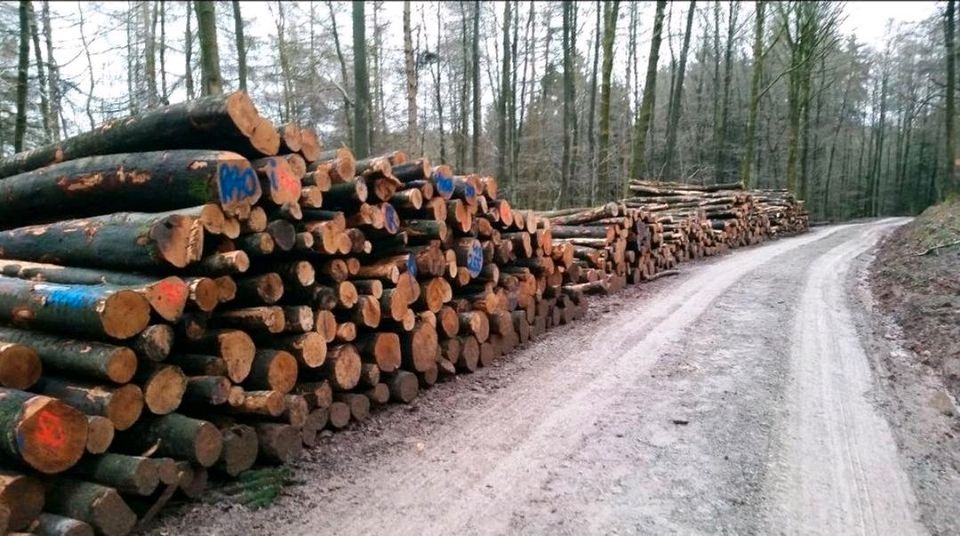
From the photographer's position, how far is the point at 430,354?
5453mm

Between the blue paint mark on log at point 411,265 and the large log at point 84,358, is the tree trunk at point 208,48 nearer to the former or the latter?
the blue paint mark on log at point 411,265

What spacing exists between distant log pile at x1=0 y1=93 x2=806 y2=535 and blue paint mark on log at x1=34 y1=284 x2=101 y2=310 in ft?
0.04

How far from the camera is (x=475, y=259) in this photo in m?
6.20

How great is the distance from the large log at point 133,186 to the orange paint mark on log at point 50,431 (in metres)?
1.57

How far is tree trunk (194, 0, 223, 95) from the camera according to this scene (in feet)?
29.8

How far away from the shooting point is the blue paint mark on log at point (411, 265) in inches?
208

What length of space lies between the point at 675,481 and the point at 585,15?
89.8 feet

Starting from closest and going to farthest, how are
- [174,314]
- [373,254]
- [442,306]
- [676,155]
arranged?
1. [174,314]
2. [373,254]
3. [442,306]
4. [676,155]

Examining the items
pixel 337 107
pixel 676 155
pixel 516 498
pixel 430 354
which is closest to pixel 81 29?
pixel 337 107

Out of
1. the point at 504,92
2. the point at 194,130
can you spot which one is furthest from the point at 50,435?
the point at 504,92

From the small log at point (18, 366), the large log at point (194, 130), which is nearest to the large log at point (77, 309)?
the small log at point (18, 366)

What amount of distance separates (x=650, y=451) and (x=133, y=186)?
4.12m

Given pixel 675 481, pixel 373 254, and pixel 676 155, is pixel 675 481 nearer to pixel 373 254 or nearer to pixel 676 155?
pixel 373 254

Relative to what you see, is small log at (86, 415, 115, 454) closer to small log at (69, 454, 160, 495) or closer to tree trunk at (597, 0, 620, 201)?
small log at (69, 454, 160, 495)
